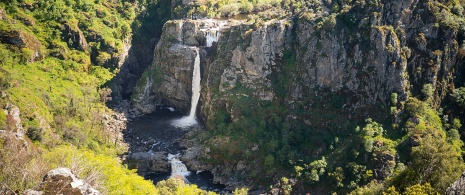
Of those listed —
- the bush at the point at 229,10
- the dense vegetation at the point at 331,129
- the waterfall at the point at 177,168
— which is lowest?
the waterfall at the point at 177,168

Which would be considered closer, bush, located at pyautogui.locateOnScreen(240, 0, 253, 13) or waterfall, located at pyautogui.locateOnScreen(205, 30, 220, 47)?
waterfall, located at pyautogui.locateOnScreen(205, 30, 220, 47)

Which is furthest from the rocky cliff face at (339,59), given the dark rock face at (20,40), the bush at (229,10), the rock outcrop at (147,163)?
the dark rock face at (20,40)

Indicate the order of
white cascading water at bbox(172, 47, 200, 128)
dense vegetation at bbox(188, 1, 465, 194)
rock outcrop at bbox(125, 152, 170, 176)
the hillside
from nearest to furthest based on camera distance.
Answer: dense vegetation at bbox(188, 1, 465, 194)
the hillside
rock outcrop at bbox(125, 152, 170, 176)
white cascading water at bbox(172, 47, 200, 128)

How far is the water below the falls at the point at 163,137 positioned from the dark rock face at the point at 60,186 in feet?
151

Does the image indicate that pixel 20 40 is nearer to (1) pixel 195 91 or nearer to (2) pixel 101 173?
(1) pixel 195 91

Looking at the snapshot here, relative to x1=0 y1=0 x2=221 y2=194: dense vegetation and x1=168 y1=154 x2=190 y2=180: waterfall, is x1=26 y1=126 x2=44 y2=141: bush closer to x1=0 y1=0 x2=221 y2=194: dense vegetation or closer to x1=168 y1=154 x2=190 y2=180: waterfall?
x1=0 y1=0 x2=221 y2=194: dense vegetation

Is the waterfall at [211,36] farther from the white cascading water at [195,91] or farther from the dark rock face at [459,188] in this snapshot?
the dark rock face at [459,188]

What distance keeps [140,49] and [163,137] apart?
33.7 metres

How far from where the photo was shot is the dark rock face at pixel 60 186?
20.9m

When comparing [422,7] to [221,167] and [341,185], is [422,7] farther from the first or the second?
[221,167]

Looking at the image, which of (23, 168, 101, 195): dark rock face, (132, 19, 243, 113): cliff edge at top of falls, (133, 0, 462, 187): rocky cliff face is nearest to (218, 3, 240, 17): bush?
(132, 19, 243, 113): cliff edge at top of falls

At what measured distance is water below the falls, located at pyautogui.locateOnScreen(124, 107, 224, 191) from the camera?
68438 millimetres

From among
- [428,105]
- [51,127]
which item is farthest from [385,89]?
[51,127]

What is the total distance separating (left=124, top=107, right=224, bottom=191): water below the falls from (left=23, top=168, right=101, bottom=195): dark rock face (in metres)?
45.9
